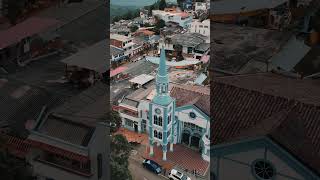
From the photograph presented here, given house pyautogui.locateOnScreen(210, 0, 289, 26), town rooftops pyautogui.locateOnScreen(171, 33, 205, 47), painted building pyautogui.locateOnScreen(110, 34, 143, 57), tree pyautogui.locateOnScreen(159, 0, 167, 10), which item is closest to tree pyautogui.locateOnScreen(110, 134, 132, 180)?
painted building pyautogui.locateOnScreen(110, 34, 143, 57)

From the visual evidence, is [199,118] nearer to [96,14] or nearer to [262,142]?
[262,142]

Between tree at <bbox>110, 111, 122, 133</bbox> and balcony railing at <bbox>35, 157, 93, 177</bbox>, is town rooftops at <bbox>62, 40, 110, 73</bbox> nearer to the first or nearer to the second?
tree at <bbox>110, 111, 122, 133</bbox>

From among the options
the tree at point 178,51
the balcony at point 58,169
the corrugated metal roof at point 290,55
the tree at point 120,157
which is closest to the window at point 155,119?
the tree at point 120,157

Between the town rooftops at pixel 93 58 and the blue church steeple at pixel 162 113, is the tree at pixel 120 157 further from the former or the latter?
the town rooftops at pixel 93 58

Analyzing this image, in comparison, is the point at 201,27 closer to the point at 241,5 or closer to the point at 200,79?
the point at 200,79

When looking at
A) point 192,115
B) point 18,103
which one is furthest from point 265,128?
point 18,103

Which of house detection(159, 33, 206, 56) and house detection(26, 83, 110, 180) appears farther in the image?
house detection(26, 83, 110, 180)
